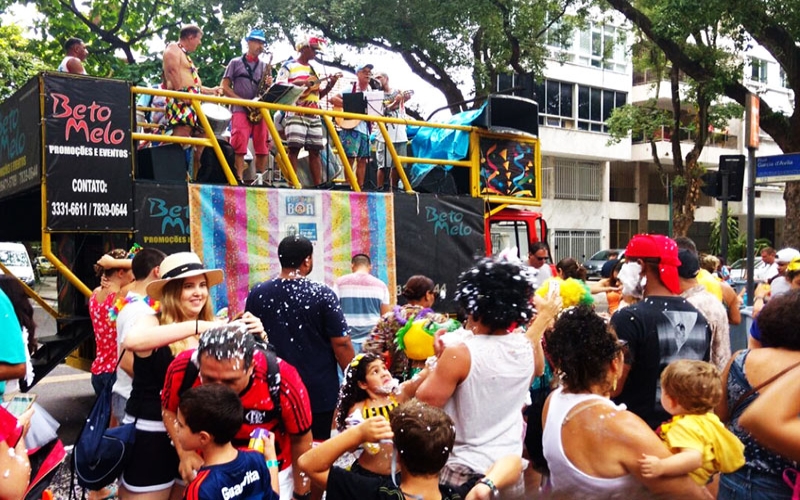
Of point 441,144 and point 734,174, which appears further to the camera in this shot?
point 734,174

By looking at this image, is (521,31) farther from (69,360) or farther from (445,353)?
(445,353)

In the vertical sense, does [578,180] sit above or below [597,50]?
below

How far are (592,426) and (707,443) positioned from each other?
0.62 m

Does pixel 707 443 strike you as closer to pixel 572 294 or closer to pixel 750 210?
pixel 572 294

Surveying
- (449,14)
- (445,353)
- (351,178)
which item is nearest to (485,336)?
(445,353)

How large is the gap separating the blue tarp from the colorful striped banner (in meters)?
1.41

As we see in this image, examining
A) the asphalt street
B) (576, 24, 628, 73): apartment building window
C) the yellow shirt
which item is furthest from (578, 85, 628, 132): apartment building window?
the yellow shirt

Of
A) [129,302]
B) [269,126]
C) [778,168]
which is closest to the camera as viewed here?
[129,302]

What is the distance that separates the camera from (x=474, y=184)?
865 centimetres

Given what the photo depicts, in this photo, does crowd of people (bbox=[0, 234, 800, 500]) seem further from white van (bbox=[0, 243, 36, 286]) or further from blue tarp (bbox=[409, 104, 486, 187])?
white van (bbox=[0, 243, 36, 286])

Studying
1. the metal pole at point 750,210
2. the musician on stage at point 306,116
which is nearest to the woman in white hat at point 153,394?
the musician on stage at point 306,116

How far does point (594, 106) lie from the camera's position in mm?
35688

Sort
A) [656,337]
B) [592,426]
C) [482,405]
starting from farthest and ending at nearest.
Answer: [656,337] → [482,405] → [592,426]

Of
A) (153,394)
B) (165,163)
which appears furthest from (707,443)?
(165,163)
